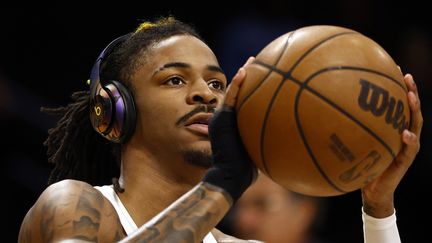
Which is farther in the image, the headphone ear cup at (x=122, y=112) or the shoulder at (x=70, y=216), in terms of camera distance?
the headphone ear cup at (x=122, y=112)

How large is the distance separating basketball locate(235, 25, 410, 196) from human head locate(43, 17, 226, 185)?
0.88 meters

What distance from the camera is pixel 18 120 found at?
204 inches

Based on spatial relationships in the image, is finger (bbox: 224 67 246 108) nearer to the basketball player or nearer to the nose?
the basketball player

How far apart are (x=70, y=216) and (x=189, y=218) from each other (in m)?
0.47

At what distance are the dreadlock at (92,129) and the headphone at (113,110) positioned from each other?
12 centimetres

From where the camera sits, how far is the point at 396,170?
105 inches

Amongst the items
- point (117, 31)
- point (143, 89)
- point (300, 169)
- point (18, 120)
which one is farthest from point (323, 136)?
point (117, 31)

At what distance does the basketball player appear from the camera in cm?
244

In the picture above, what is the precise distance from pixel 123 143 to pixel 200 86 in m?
0.48

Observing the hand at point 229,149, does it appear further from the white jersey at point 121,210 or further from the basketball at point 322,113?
the white jersey at point 121,210

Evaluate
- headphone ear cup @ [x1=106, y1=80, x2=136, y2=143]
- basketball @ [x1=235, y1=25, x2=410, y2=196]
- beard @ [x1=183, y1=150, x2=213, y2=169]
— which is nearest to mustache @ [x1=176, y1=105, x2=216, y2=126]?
beard @ [x1=183, y1=150, x2=213, y2=169]

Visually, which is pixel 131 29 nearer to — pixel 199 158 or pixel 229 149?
pixel 199 158

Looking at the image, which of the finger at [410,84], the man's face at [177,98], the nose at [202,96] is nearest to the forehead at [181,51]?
the man's face at [177,98]

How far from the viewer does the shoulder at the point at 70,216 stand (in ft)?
8.21
